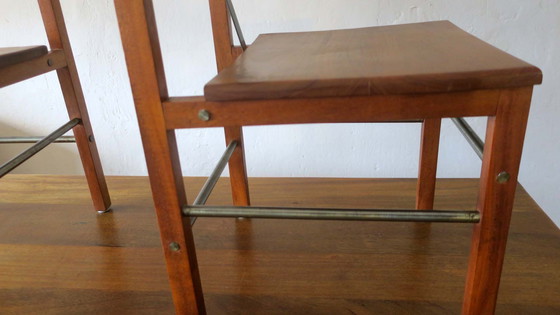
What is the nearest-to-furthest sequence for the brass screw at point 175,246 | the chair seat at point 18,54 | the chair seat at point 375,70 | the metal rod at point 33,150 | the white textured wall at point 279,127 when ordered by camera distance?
the chair seat at point 375,70 → the brass screw at point 175,246 → the chair seat at point 18,54 → the metal rod at point 33,150 → the white textured wall at point 279,127

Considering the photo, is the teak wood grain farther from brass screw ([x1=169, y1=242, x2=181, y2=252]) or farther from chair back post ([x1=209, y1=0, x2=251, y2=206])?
chair back post ([x1=209, y1=0, x2=251, y2=206])

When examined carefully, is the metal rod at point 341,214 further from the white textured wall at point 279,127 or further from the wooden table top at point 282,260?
the white textured wall at point 279,127

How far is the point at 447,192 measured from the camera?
3.70 ft

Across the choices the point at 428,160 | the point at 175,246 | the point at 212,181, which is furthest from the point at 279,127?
the point at 175,246

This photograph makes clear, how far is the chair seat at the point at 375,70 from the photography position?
0.48 m

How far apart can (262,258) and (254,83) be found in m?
0.48

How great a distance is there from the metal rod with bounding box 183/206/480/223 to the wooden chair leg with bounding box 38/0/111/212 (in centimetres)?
51

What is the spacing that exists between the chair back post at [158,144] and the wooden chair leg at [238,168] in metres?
0.31

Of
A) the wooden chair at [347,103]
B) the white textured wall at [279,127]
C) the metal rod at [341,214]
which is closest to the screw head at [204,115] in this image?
the wooden chair at [347,103]

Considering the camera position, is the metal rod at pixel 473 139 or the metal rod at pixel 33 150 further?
the metal rod at pixel 33 150

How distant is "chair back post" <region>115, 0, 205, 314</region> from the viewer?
0.54 m

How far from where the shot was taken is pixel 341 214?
59cm

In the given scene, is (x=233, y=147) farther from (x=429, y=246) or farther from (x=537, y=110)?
(x=537, y=110)

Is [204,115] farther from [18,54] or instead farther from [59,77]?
[59,77]
